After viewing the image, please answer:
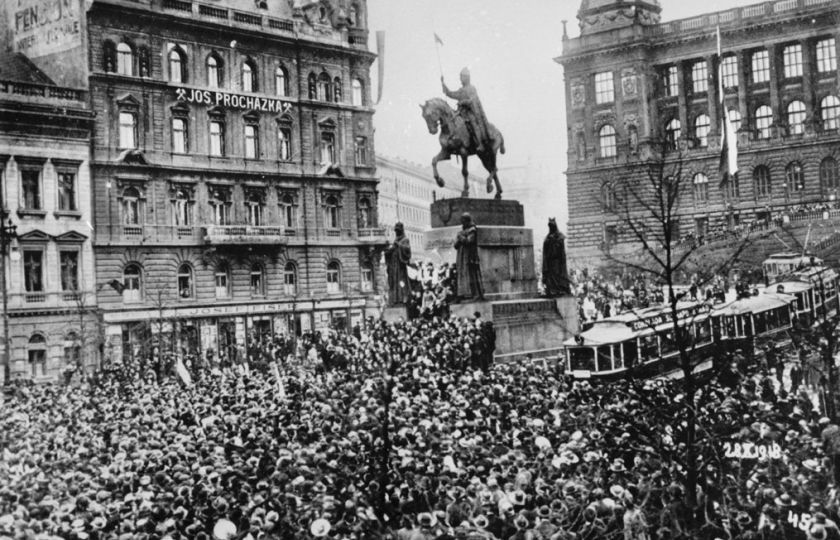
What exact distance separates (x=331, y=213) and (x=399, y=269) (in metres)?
26.8

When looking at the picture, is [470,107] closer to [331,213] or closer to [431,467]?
[431,467]

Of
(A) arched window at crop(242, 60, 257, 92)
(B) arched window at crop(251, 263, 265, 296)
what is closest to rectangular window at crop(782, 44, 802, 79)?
(A) arched window at crop(242, 60, 257, 92)

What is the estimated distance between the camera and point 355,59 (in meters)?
51.9

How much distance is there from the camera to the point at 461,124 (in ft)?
80.0

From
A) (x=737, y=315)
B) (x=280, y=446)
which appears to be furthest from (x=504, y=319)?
(x=280, y=446)

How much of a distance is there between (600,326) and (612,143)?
40.2 meters

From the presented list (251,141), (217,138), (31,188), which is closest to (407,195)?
(251,141)

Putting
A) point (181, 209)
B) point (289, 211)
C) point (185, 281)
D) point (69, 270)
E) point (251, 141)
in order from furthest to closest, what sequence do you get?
point (289, 211) < point (251, 141) < point (181, 209) < point (185, 281) < point (69, 270)

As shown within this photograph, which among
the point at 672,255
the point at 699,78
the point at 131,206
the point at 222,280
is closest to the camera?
the point at 672,255

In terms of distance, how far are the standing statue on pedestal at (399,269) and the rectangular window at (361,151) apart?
1127 inches

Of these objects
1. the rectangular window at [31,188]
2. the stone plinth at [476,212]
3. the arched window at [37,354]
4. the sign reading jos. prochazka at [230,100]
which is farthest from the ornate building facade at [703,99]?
the arched window at [37,354]

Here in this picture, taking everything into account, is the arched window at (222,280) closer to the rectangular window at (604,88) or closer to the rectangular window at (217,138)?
the rectangular window at (217,138)

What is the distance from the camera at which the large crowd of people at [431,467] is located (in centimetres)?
948

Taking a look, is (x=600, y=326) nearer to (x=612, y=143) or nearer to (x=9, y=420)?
(x=9, y=420)
